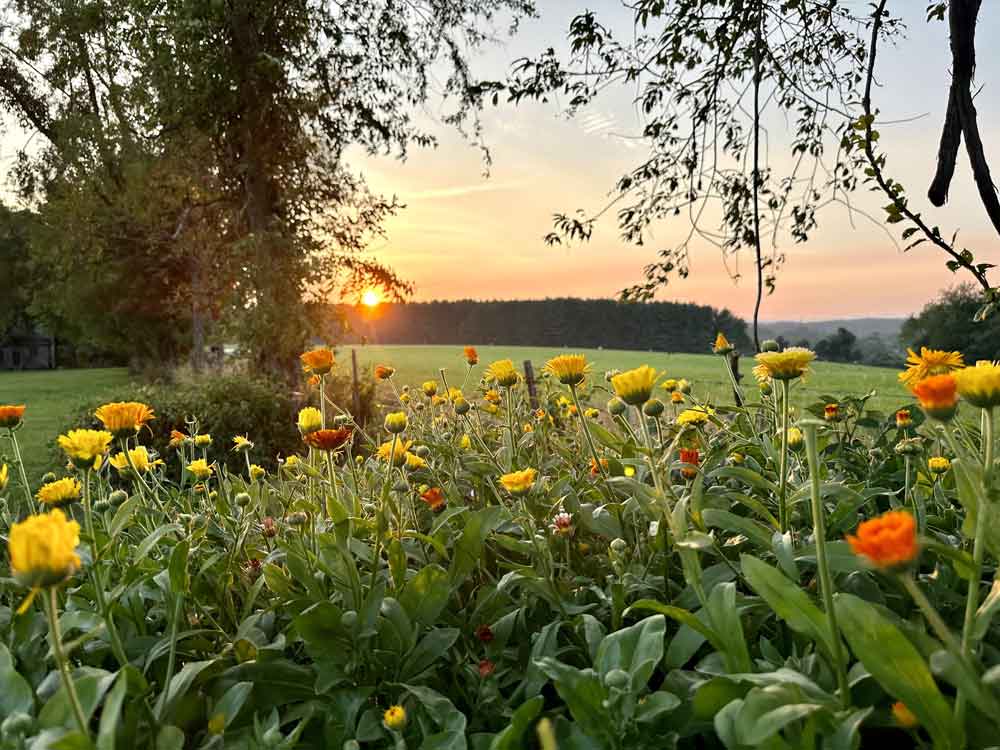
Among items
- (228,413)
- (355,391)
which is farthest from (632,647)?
(355,391)

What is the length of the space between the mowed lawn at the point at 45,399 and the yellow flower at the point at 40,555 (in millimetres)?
5862

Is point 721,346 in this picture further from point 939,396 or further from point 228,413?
point 228,413

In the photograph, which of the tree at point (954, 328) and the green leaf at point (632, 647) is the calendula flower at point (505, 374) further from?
the tree at point (954, 328)

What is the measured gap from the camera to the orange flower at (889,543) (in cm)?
51

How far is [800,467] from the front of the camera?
4.43ft

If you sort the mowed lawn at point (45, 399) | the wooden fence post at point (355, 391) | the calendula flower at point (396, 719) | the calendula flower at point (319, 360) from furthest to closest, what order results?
the mowed lawn at point (45, 399) < the wooden fence post at point (355, 391) < the calendula flower at point (319, 360) < the calendula flower at point (396, 719)

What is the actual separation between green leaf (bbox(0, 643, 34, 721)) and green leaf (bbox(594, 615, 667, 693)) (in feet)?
2.21

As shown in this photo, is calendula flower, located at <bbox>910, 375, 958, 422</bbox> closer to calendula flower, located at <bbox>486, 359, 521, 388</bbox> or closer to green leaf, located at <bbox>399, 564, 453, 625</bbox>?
green leaf, located at <bbox>399, 564, 453, 625</bbox>

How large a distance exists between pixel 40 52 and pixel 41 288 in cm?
1217

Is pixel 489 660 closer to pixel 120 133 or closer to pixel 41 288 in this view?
pixel 120 133

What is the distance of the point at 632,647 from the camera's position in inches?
31.5

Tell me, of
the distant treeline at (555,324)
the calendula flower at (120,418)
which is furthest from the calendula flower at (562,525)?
the distant treeline at (555,324)

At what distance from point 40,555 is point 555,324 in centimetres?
4503

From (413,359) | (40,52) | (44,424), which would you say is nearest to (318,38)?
(40,52)
